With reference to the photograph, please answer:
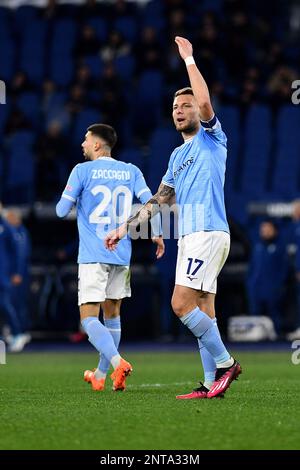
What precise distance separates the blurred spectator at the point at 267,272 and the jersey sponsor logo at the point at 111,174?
29.8 ft

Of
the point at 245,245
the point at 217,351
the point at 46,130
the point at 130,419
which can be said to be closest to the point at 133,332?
the point at 245,245

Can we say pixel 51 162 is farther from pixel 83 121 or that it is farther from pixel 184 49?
pixel 184 49

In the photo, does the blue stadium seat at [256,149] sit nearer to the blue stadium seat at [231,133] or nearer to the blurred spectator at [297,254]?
the blue stadium seat at [231,133]

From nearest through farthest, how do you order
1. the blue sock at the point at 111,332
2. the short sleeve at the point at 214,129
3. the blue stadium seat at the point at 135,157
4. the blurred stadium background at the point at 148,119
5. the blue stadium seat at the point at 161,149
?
the short sleeve at the point at 214,129 < the blue sock at the point at 111,332 < the blurred stadium background at the point at 148,119 < the blue stadium seat at the point at 161,149 < the blue stadium seat at the point at 135,157

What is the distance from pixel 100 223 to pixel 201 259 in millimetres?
1609

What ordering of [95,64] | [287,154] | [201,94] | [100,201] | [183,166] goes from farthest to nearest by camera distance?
[95,64], [287,154], [100,201], [183,166], [201,94]

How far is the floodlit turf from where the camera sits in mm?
6148

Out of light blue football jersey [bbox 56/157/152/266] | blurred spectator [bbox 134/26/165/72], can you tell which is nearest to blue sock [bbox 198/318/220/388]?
light blue football jersey [bbox 56/157/152/266]

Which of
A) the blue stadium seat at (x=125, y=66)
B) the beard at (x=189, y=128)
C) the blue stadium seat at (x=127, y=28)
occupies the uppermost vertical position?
the blue stadium seat at (x=127, y=28)

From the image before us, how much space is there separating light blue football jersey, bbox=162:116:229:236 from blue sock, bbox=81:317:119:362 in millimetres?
1283

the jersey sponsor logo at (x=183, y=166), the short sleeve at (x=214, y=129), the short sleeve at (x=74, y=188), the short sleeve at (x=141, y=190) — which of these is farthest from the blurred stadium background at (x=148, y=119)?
the short sleeve at (x=214, y=129)

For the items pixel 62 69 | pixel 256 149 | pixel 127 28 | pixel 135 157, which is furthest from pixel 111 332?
pixel 127 28

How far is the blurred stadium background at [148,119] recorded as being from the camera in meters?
19.4

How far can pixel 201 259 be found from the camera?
27.6ft
